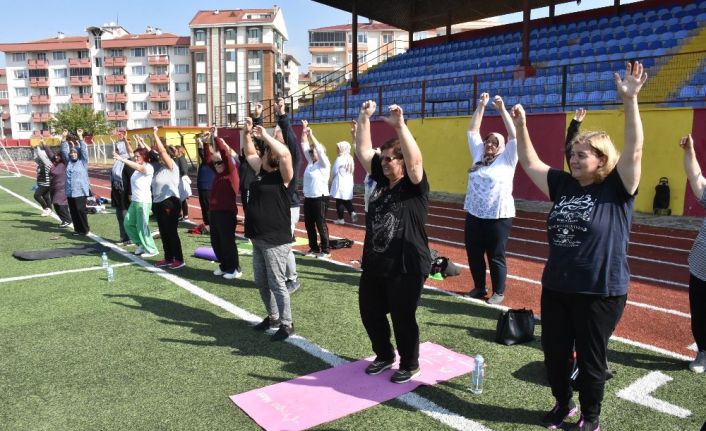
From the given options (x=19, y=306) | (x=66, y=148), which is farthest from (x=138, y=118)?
(x=19, y=306)

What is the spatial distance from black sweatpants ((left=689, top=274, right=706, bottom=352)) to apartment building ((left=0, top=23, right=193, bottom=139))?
247 ft

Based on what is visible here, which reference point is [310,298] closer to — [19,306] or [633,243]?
[19,306]

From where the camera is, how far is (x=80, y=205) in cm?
1059

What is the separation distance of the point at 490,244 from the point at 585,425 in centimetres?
282

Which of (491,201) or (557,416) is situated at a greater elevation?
(491,201)

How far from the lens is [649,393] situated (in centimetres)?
368

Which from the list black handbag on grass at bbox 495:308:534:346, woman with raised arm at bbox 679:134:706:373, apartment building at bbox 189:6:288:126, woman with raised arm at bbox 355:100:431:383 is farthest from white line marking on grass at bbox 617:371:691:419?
apartment building at bbox 189:6:288:126

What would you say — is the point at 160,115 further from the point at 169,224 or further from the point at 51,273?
the point at 169,224

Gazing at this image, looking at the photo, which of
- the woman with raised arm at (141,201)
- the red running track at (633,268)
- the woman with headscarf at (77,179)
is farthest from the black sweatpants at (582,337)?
the woman with headscarf at (77,179)

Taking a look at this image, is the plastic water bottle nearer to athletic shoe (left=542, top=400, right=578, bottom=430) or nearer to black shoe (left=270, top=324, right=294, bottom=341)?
athletic shoe (left=542, top=400, right=578, bottom=430)

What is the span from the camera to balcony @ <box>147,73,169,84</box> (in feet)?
240

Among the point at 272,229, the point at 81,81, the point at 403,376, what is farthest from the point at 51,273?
the point at 81,81

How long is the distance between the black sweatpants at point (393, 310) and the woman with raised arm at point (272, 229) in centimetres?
117

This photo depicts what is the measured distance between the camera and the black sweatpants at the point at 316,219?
8.37 meters
